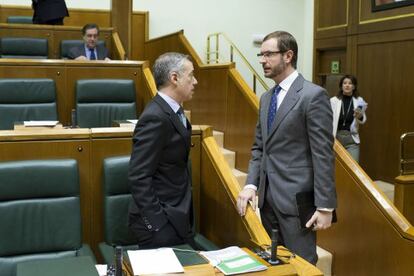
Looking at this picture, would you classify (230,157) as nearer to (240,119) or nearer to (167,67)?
(240,119)

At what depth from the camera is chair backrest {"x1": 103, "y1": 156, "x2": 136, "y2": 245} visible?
82.0 inches

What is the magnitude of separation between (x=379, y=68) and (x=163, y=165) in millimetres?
4315

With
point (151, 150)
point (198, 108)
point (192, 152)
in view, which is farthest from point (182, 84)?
point (198, 108)

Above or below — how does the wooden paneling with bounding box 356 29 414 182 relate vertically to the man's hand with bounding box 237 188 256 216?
above

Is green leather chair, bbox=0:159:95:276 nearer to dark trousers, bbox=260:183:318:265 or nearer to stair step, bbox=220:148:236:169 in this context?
dark trousers, bbox=260:183:318:265

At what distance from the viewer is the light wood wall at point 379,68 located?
5117 millimetres

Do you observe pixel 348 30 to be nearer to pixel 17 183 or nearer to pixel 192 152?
pixel 192 152

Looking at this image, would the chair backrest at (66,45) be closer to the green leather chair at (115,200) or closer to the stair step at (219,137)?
the stair step at (219,137)

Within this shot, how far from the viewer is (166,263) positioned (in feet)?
4.34

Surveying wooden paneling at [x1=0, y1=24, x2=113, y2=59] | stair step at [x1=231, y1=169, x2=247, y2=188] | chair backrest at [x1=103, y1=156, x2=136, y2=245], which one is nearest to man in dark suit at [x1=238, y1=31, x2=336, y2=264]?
chair backrest at [x1=103, y1=156, x2=136, y2=245]

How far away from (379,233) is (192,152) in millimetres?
1251

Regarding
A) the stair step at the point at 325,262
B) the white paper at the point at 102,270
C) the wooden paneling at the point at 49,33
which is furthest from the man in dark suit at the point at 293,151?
the wooden paneling at the point at 49,33

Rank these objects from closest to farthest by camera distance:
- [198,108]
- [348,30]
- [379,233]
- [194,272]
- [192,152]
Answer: [194,272], [192,152], [379,233], [198,108], [348,30]

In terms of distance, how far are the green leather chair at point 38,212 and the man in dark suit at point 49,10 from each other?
3.53 metres
